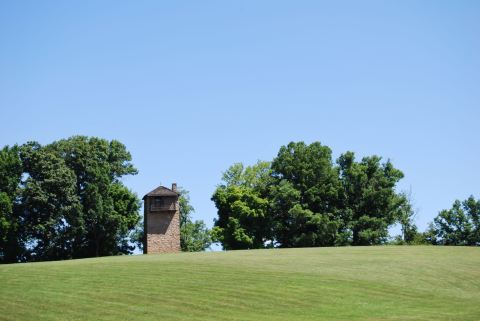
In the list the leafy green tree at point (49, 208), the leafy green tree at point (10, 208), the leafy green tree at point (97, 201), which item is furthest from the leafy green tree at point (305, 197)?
the leafy green tree at point (10, 208)

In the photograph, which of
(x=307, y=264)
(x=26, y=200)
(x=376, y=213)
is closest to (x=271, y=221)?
(x=376, y=213)

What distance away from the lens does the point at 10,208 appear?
6806cm

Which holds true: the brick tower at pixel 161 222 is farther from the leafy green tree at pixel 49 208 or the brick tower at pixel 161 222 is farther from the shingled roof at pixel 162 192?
the leafy green tree at pixel 49 208

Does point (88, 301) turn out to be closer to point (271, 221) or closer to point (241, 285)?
point (241, 285)

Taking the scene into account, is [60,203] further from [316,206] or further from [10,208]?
[316,206]

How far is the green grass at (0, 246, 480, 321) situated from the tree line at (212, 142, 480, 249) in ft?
113

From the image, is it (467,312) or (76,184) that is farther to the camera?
(76,184)

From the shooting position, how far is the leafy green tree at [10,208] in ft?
223

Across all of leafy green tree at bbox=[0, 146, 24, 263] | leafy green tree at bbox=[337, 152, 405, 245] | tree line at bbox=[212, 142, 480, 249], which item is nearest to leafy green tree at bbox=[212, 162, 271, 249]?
tree line at bbox=[212, 142, 480, 249]

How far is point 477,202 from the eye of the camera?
8681 centimetres

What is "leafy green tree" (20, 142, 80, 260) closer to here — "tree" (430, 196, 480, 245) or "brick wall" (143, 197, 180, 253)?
"brick wall" (143, 197, 180, 253)

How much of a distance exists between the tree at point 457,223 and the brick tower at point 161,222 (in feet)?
131

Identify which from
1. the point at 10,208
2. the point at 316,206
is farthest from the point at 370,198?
the point at 10,208

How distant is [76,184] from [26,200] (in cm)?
625
